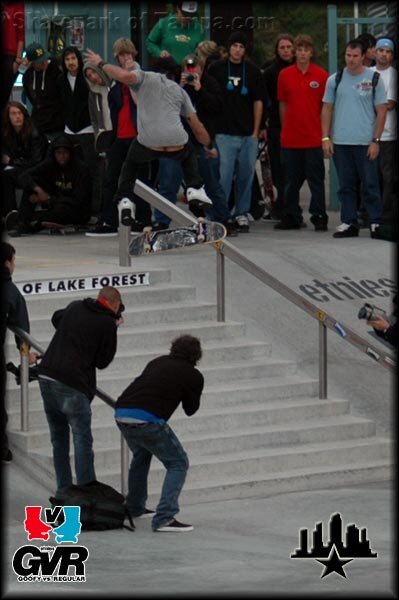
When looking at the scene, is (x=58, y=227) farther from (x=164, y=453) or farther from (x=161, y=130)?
(x=164, y=453)

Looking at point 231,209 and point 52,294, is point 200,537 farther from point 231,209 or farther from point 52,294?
point 231,209

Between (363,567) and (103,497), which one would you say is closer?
(363,567)

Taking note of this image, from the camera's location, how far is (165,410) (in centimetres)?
1038

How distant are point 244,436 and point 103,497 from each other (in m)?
1.98

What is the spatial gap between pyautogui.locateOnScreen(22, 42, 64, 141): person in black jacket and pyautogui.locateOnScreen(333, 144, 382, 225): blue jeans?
9.99 feet

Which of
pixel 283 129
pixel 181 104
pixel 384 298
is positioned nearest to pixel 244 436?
pixel 384 298

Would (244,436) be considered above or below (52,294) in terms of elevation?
below

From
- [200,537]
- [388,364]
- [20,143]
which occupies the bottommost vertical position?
[200,537]

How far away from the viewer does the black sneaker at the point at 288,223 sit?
55.8 ft

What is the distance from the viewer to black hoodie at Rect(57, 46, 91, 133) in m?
16.4

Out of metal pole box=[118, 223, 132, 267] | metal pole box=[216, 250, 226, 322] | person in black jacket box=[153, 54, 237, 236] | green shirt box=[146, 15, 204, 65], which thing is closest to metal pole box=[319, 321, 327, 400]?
metal pole box=[216, 250, 226, 322]

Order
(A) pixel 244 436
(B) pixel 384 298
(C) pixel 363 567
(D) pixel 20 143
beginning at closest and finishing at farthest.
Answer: (C) pixel 363 567 < (A) pixel 244 436 < (B) pixel 384 298 < (D) pixel 20 143

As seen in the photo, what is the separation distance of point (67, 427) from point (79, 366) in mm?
494

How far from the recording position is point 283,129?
1658cm
